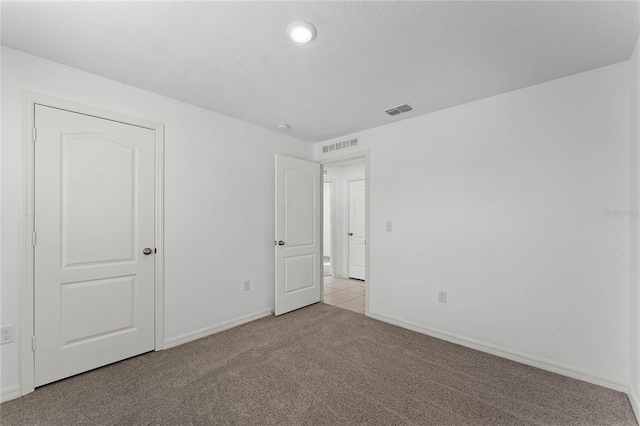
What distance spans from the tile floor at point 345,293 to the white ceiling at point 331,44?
2857 mm

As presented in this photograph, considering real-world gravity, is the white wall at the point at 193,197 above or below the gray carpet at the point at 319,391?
above

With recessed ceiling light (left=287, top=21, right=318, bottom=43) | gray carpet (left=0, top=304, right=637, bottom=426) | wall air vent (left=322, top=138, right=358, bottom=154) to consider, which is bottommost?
gray carpet (left=0, top=304, right=637, bottom=426)

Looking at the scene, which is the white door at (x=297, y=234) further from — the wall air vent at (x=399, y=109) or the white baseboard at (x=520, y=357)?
the wall air vent at (x=399, y=109)

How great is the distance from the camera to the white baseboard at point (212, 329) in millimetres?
2824

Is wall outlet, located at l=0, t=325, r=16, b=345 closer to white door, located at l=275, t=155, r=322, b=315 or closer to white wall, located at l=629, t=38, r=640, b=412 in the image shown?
white door, located at l=275, t=155, r=322, b=315

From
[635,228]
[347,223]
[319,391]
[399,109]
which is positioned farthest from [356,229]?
[635,228]

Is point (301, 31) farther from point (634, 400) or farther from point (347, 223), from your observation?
point (347, 223)

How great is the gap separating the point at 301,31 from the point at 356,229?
4559 millimetres

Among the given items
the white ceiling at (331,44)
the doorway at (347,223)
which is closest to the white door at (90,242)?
the white ceiling at (331,44)

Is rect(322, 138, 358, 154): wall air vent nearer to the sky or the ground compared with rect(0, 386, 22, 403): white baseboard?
nearer to the sky

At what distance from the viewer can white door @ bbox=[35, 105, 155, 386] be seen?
2.15m

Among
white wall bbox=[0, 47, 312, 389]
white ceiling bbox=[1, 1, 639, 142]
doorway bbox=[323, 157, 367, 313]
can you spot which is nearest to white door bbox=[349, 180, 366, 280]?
doorway bbox=[323, 157, 367, 313]

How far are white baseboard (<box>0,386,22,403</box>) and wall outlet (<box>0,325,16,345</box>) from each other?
333mm

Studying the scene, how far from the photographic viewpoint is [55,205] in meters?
2.18
